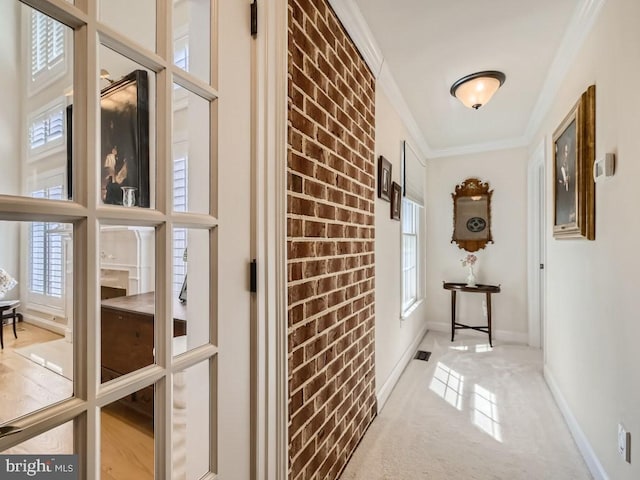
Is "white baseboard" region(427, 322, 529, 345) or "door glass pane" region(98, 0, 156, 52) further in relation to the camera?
"white baseboard" region(427, 322, 529, 345)

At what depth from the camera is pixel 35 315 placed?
0.56m

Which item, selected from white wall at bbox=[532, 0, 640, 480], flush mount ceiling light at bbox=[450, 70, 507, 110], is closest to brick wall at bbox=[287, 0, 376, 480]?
flush mount ceiling light at bbox=[450, 70, 507, 110]

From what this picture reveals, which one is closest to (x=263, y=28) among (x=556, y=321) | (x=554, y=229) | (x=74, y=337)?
(x=74, y=337)

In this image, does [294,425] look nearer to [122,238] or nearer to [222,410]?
[222,410]

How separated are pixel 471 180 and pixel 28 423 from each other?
441 centimetres

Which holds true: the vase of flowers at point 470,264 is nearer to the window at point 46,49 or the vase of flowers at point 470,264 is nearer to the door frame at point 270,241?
the door frame at point 270,241

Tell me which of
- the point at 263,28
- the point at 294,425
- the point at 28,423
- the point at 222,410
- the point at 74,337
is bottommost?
the point at 294,425

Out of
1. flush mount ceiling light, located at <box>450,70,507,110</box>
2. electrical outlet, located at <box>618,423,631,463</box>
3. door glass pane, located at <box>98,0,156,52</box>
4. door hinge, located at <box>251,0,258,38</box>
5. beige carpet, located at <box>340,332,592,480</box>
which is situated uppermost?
flush mount ceiling light, located at <box>450,70,507,110</box>

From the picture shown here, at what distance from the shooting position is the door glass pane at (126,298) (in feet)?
2.08

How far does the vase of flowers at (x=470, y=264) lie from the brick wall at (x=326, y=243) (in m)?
2.34

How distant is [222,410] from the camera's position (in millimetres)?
896

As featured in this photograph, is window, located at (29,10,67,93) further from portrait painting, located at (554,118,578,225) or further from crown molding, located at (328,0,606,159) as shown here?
portrait painting, located at (554,118,578,225)

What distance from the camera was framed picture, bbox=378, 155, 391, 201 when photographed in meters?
2.25

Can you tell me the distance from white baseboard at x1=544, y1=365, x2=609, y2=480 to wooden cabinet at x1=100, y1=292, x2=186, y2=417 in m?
2.07
